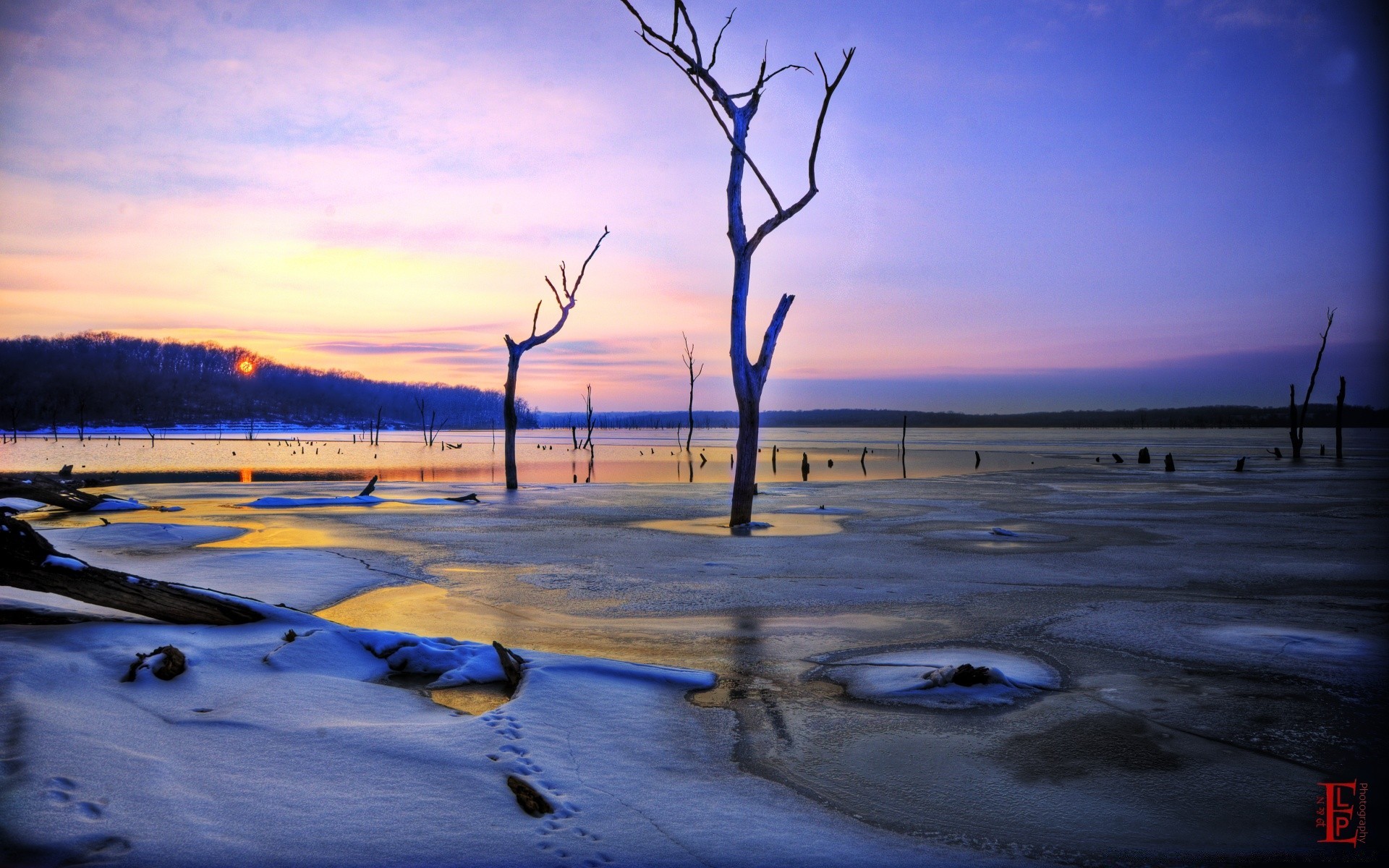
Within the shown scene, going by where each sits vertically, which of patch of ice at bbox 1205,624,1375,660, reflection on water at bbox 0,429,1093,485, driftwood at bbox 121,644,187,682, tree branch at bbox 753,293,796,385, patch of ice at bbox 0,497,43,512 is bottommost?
reflection on water at bbox 0,429,1093,485

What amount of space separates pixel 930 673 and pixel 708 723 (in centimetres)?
154

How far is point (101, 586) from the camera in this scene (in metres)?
4.48

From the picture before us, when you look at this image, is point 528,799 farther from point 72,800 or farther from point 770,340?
point 770,340

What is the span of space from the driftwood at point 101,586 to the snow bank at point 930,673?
381 centimetres

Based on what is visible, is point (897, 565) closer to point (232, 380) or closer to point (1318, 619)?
point (1318, 619)

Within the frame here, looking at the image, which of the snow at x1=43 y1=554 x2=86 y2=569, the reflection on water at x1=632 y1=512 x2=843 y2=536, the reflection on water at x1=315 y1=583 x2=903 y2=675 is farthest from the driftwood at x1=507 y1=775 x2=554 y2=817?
the reflection on water at x1=632 y1=512 x2=843 y2=536

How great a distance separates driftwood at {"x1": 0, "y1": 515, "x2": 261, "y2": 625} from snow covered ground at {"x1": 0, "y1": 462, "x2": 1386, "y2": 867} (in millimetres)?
157

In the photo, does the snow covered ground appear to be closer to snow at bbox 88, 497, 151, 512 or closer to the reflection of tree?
the reflection of tree

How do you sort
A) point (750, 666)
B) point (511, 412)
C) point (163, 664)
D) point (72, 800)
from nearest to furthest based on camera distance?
point (72, 800)
point (163, 664)
point (750, 666)
point (511, 412)

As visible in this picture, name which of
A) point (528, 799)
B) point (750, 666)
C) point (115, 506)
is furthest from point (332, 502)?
point (528, 799)

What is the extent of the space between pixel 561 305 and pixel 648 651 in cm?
1811

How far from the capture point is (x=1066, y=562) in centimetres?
948

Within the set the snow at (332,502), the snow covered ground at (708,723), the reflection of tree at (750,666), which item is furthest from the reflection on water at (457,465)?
the reflection of tree at (750,666)

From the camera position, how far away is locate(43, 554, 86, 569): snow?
431 cm
